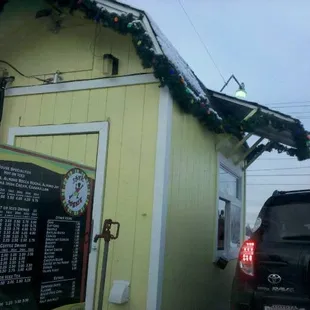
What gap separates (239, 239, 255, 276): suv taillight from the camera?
3.83 m

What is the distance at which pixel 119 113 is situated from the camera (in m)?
5.71

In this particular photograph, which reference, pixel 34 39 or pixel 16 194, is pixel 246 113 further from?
pixel 16 194

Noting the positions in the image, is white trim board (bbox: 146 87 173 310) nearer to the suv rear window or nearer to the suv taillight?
the suv taillight

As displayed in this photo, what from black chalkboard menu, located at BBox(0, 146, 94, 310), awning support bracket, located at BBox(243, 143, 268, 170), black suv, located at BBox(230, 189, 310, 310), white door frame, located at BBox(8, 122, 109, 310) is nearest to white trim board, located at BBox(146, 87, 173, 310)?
white door frame, located at BBox(8, 122, 109, 310)

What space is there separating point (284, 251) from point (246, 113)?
11.5ft

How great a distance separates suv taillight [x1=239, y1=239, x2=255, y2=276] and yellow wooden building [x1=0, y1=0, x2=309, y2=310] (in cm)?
140

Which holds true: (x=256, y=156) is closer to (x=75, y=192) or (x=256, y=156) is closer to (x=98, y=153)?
(x=98, y=153)

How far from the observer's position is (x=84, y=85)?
6039 mm

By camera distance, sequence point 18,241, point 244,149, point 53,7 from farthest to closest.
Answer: point 244,149
point 53,7
point 18,241

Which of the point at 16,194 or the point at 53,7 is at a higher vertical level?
the point at 53,7

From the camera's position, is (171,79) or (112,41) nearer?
(171,79)

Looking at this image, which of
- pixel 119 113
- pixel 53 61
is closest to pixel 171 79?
pixel 119 113

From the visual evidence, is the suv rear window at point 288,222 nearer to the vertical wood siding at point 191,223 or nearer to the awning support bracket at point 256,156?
the vertical wood siding at point 191,223

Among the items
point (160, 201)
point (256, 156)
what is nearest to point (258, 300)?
point (160, 201)
